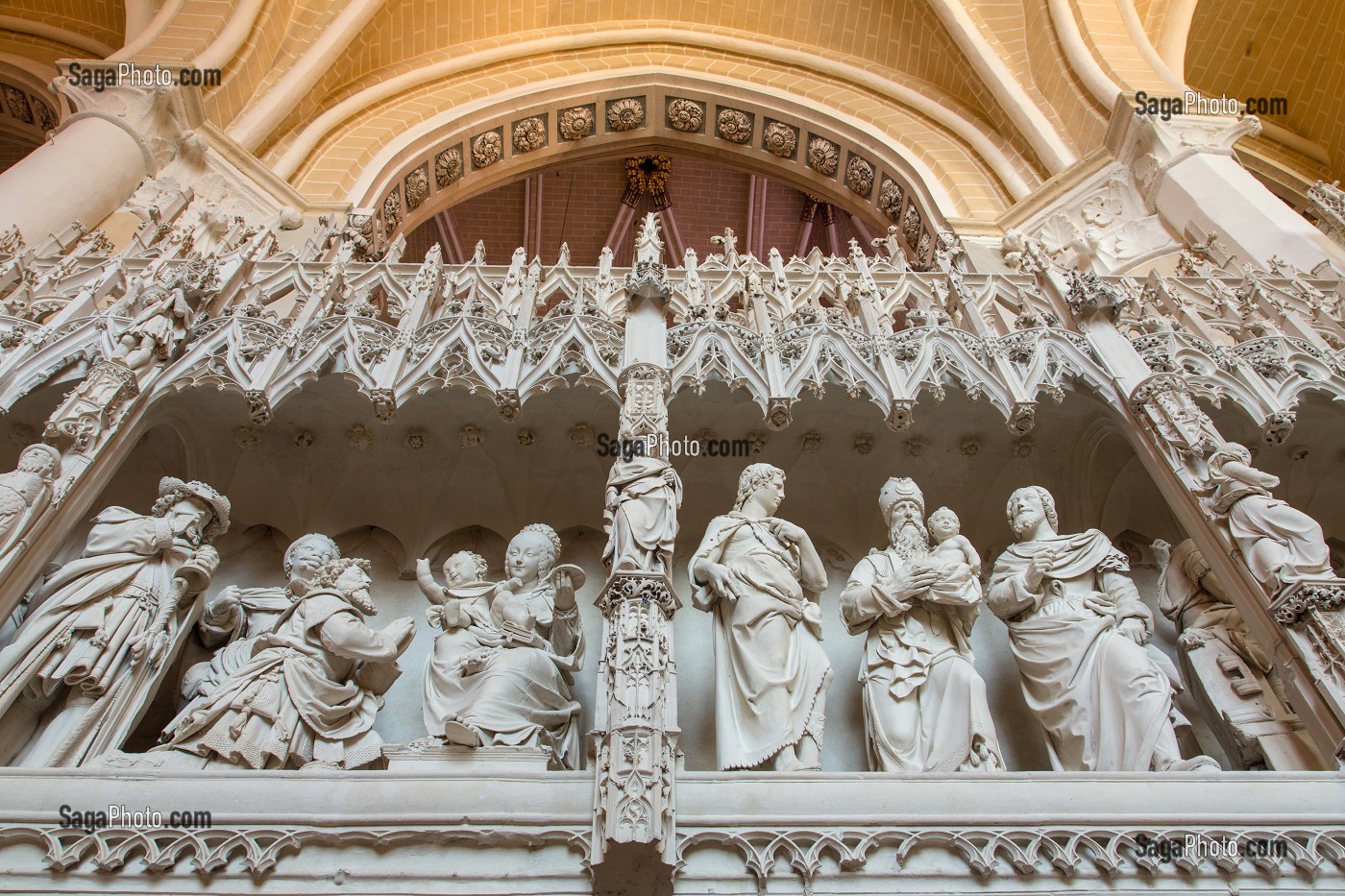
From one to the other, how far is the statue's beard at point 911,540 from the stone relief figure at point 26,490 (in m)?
4.01

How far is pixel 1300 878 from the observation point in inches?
153

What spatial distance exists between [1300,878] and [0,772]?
4.65 metres

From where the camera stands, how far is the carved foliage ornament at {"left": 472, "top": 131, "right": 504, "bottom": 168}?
1317 centimetres

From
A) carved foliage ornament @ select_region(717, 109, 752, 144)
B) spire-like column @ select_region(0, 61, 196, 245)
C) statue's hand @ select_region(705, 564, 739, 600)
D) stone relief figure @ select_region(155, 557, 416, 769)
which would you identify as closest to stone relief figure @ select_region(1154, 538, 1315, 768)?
statue's hand @ select_region(705, 564, 739, 600)

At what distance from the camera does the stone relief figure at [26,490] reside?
4.81m

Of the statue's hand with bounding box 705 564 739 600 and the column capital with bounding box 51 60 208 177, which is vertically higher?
the column capital with bounding box 51 60 208 177

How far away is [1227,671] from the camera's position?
5.30m

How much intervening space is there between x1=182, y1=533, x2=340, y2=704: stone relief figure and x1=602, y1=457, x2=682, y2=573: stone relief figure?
156 centimetres

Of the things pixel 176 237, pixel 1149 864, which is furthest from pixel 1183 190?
pixel 176 237

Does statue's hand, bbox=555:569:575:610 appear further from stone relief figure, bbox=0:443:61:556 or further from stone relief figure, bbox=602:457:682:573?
stone relief figure, bbox=0:443:61:556

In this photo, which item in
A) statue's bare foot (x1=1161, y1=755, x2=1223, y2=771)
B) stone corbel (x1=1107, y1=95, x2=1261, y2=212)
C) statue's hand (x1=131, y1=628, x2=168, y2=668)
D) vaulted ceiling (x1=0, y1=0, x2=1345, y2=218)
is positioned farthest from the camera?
vaulted ceiling (x1=0, y1=0, x2=1345, y2=218)

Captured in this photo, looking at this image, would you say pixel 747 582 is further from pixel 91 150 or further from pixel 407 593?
pixel 91 150

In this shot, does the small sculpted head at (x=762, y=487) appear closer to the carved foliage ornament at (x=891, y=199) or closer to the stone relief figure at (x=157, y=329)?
the stone relief figure at (x=157, y=329)

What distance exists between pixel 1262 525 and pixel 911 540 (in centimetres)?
158
